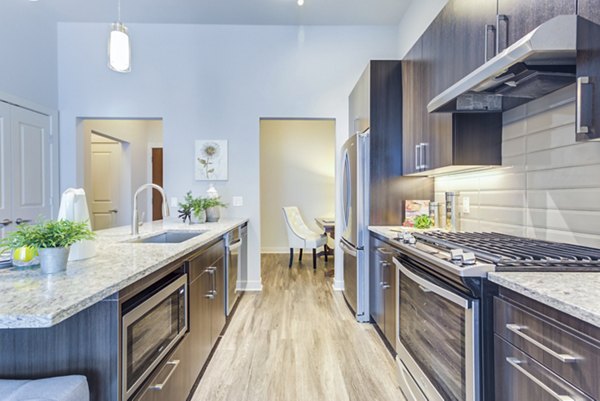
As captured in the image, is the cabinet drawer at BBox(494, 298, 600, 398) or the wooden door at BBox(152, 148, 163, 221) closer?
the cabinet drawer at BBox(494, 298, 600, 398)

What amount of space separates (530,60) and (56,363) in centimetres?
192

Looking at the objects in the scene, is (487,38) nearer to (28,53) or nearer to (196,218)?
(196,218)

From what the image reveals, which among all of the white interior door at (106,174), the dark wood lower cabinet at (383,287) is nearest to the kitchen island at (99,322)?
the dark wood lower cabinet at (383,287)

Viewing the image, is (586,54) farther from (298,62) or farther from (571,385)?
(298,62)

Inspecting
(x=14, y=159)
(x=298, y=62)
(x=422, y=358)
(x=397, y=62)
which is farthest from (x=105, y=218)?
(x=422, y=358)

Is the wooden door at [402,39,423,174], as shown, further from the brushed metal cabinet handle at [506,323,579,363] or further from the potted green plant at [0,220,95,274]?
the potted green plant at [0,220,95,274]

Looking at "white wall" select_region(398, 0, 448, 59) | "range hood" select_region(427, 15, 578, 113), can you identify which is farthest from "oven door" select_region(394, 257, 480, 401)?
"white wall" select_region(398, 0, 448, 59)

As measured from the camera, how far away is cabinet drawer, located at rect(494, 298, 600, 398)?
78 centimetres

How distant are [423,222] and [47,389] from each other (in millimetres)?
2449

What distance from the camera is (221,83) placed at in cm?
415

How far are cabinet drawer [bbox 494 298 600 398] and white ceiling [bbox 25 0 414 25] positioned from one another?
3.57 m

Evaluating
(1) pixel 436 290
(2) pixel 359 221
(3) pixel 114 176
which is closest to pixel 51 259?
(1) pixel 436 290

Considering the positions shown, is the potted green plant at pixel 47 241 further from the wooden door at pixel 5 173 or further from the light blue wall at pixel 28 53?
the light blue wall at pixel 28 53

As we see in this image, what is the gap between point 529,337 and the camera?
3.22 feet
